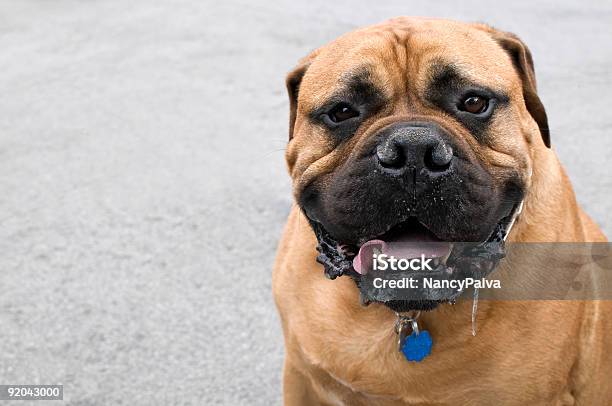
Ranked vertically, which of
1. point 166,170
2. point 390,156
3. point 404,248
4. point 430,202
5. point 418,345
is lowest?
point 166,170

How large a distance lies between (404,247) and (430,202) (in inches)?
7.9

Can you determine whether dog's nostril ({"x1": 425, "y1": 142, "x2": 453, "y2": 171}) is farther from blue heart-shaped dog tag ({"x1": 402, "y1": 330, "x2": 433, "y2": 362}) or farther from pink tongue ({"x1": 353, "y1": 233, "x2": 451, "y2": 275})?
blue heart-shaped dog tag ({"x1": 402, "y1": 330, "x2": 433, "y2": 362})

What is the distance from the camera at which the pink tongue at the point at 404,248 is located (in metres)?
2.14

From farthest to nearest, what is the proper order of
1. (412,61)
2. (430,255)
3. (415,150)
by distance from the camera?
(412,61), (430,255), (415,150)

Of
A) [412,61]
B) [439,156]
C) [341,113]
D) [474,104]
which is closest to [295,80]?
[341,113]

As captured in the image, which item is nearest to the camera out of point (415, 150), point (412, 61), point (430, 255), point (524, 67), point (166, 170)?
point (415, 150)

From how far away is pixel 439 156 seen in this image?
1979 mm

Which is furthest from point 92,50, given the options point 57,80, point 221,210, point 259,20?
point 221,210

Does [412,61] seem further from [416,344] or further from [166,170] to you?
[166,170]

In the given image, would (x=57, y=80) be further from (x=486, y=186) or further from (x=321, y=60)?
(x=486, y=186)

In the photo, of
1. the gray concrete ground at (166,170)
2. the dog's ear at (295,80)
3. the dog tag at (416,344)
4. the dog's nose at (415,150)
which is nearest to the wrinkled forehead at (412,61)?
the dog's ear at (295,80)

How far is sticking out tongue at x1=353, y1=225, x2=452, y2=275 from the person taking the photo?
214cm

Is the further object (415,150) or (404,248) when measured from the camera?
(404,248)

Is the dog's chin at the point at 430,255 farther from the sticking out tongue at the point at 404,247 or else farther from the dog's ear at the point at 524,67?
the dog's ear at the point at 524,67
